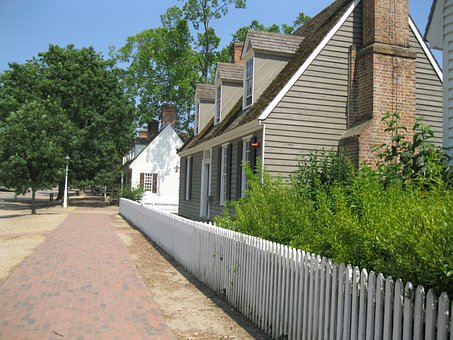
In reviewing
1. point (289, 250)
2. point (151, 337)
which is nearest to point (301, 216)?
point (289, 250)

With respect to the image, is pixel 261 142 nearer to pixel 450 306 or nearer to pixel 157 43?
pixel 450 306

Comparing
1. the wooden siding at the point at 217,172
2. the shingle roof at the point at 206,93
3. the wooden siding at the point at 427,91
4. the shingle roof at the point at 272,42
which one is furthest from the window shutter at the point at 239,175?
the shingle roof at the point at 206,93

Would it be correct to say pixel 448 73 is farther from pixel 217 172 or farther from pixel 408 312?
pixel 217 172

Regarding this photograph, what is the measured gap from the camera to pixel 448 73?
7.63m

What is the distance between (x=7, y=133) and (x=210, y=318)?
2045 cm

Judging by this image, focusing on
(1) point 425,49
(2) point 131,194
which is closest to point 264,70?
(1) point 425,49

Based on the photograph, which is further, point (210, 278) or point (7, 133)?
point (7, 133)

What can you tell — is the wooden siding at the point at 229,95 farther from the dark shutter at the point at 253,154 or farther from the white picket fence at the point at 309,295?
the white picket fence at the point at 309,295

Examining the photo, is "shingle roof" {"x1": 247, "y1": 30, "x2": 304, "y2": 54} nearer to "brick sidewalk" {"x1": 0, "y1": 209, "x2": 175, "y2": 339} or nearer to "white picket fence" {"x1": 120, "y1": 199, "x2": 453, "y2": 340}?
"white picket fence" {"x1": 120, "y1": 199, "x2": 453, "y2": 340}

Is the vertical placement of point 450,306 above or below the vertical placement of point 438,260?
below

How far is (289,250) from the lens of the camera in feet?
17.3

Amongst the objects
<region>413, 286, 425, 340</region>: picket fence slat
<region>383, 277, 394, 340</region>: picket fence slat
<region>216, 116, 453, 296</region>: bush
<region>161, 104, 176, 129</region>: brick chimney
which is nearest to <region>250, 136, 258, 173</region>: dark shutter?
<region>216, 116, 453, 296</region>: bush

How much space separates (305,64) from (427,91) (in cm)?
381

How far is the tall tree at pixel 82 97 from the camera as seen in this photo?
121 ft
